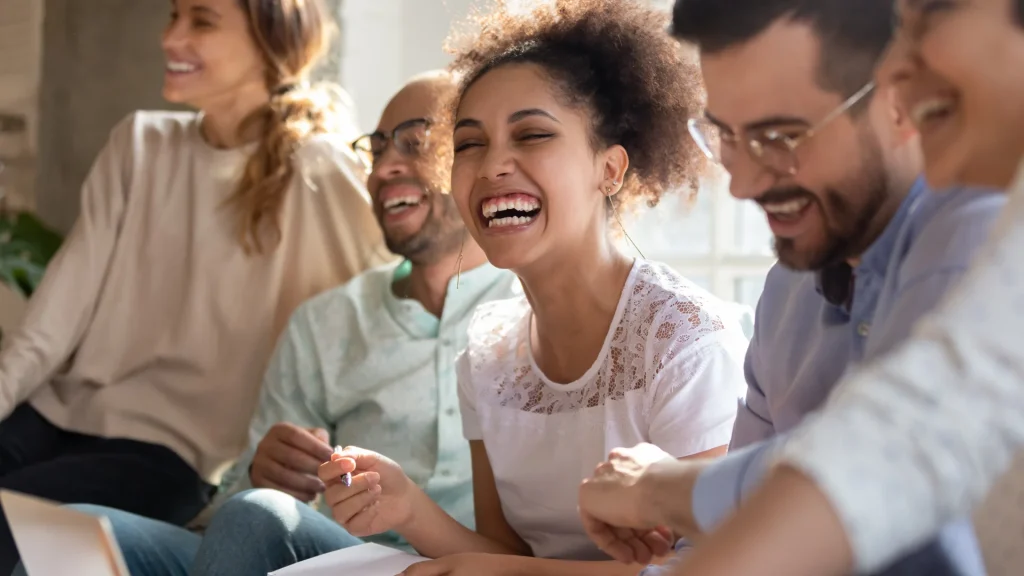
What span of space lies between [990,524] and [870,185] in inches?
12.5

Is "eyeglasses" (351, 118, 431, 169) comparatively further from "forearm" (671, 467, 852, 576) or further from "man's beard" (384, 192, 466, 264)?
"forearm" (671, 467, 852, 576)

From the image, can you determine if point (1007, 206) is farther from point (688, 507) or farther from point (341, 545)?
point (341, 545)

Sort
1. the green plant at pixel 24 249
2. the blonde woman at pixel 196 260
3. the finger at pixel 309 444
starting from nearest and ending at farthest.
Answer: the finger at pixel 309 444
the blonde woman at pixel 196 260
the green plant at pixel 24 249

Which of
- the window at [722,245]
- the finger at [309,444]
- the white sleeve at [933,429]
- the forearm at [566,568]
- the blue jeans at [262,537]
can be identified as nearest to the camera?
the white sleeve at [933,429]

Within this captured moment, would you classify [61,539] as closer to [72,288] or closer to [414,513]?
[414,513]

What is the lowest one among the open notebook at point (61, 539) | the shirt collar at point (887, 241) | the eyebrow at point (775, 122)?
the open notebook at point (61, 539)

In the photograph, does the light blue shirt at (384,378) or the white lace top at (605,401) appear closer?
the white lace top at (605,401)

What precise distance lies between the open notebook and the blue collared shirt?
1.69ft

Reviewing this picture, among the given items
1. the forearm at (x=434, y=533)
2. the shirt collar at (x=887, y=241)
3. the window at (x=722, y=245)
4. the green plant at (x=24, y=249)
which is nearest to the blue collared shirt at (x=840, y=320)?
the shirt collar at (x=887, y=241)

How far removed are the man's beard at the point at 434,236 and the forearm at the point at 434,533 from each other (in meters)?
0.59

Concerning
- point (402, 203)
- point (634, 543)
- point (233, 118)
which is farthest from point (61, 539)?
point (233, 118)

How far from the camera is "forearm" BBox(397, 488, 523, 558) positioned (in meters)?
1.47

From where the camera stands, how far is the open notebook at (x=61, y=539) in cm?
100

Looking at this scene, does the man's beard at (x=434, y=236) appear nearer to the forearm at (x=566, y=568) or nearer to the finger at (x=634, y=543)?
the forearm at (x=566, y=568)
